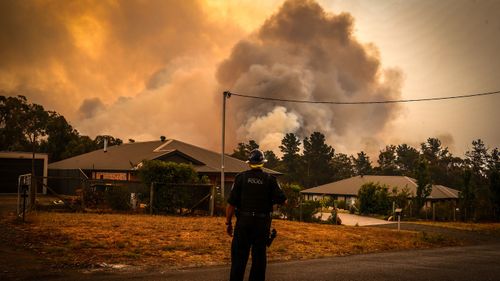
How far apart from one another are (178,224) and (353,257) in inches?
333

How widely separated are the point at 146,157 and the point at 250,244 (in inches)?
1252

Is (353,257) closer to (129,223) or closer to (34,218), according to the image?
(129,223)

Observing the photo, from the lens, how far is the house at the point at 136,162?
122 ft

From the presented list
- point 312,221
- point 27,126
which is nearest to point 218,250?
point 312,221

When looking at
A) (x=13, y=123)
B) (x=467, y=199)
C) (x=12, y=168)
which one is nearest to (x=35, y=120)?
(x=13, y=123)

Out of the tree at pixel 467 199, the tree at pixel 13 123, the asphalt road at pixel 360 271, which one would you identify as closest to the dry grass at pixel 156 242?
the asphalt road at pixel 360 271

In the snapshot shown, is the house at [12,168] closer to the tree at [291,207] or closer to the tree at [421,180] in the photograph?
the tree at [291,207]

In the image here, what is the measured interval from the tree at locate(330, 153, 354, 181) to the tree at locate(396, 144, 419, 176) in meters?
12.9

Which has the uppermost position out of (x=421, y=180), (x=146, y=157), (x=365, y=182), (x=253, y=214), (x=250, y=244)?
(x=146, y=157)

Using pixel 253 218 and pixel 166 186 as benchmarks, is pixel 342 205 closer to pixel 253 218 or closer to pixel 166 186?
pixel 166 186

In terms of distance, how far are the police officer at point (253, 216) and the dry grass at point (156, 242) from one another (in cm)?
367

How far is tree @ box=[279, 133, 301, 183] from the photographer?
310 ft

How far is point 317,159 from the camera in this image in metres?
97.4

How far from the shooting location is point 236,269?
614 cm
